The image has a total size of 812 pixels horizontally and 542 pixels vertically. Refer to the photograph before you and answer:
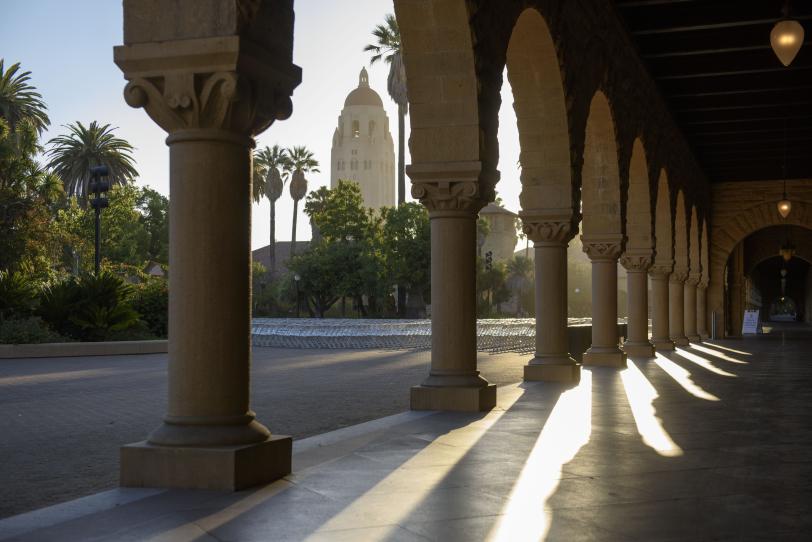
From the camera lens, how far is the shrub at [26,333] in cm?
2127

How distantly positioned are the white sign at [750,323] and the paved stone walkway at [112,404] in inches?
713

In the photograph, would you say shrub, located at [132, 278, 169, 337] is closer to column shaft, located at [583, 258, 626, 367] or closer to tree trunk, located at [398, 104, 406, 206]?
column shaft, located at [583, 258, 626, 367]

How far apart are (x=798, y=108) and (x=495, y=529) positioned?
20088mm

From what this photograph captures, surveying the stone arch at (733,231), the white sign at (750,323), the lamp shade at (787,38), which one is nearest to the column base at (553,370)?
the lamp shade at (787,38)

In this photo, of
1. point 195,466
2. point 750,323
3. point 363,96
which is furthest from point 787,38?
point 363,96

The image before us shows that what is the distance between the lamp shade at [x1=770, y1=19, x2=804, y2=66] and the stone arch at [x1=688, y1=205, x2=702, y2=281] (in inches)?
712

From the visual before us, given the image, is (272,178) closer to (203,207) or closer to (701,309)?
(701,309)

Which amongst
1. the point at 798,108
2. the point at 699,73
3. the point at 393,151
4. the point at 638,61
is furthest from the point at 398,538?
the point at 393,151

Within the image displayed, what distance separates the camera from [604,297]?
16.7 m

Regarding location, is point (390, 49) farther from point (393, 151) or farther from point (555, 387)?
point (393, 151)

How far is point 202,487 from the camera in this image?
5078mm

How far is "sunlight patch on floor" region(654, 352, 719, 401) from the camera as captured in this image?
1097 centimetres

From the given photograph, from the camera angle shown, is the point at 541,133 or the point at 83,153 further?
the point at 83,153

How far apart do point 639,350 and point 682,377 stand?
19.7 ft
